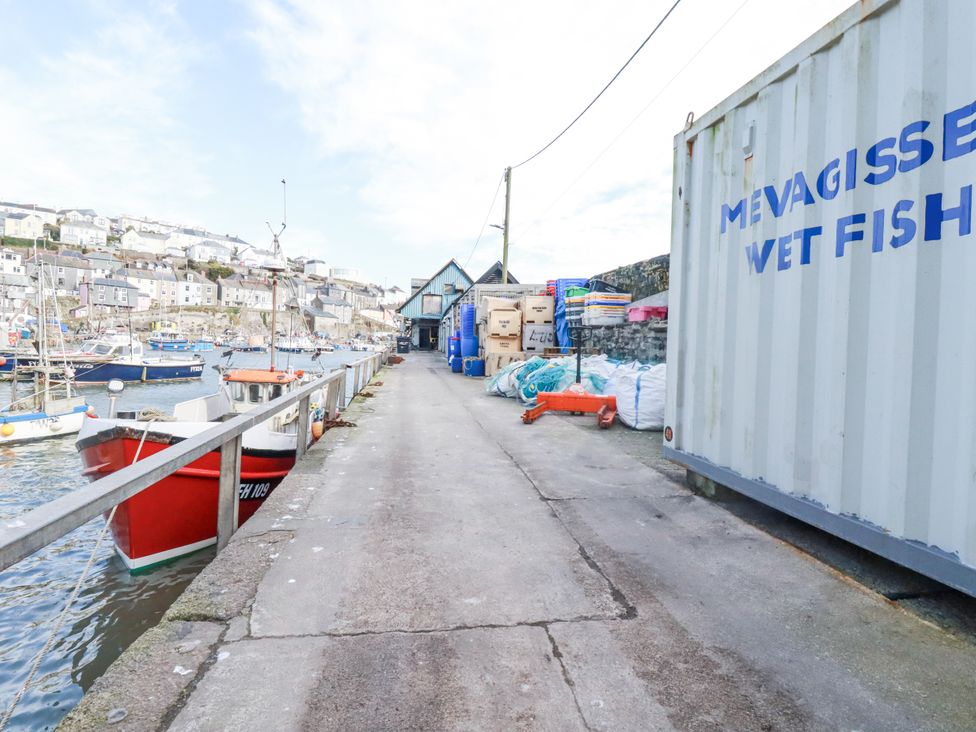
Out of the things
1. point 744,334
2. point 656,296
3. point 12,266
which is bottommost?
point 744,334

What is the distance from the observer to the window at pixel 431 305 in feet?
156

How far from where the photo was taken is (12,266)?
95.6 m

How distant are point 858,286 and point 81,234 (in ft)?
526

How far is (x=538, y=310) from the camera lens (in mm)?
16328

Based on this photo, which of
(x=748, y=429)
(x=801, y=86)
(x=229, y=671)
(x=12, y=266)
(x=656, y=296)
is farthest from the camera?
(x=12, y=266)

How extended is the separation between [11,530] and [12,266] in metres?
129

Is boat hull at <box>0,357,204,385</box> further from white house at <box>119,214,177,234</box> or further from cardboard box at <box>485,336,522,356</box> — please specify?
white house at <box>119,214,177,234</box>

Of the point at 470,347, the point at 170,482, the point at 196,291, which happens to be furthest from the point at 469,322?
the point at 196,291

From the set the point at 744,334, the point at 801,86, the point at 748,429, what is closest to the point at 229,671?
the point at 748,429

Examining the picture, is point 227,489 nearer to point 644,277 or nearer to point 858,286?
point 858,286

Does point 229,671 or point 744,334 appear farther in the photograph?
point 744,334

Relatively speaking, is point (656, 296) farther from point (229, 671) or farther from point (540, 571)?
point (229, 671)

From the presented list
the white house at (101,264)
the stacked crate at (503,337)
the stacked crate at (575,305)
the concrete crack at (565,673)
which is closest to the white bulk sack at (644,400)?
the stacked crate at (575,305)

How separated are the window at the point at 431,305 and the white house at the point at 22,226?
114 metres
